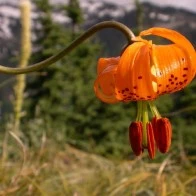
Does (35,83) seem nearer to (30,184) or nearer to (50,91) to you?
(50,91)

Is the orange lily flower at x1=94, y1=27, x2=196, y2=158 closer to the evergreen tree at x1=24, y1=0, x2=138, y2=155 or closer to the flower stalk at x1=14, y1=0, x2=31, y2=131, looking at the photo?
the flower stalk at x1=14, y1=0, x2=31, y2=131

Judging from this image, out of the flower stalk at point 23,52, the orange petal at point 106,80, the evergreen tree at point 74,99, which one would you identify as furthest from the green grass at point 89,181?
the evergreen tree at point 74,99

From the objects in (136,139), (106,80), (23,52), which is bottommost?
(136,139)

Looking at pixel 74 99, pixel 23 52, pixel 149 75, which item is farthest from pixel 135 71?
pixel 74 99

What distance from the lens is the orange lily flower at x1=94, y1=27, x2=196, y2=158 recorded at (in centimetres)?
111

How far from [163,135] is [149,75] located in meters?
0.11

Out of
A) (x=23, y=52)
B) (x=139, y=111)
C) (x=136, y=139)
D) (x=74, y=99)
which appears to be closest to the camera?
(x=136, y=139)

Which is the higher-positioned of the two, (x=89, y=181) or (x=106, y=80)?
(x=106, y=80)

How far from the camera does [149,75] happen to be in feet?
3.75

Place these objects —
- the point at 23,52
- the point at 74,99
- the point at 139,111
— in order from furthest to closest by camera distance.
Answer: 1. the point at 74,99
2. the point at 23,52
3. the point at 139,111

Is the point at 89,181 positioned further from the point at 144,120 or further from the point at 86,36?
the point at 86,36

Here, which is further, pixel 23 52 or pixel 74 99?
pixel 74 99

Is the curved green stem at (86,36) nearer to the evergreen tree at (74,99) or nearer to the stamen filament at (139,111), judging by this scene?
the stamen filament at (139,111)

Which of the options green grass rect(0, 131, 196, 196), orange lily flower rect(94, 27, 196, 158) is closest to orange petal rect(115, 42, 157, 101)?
orange lily flower rect(94, 27, 196, 158)
